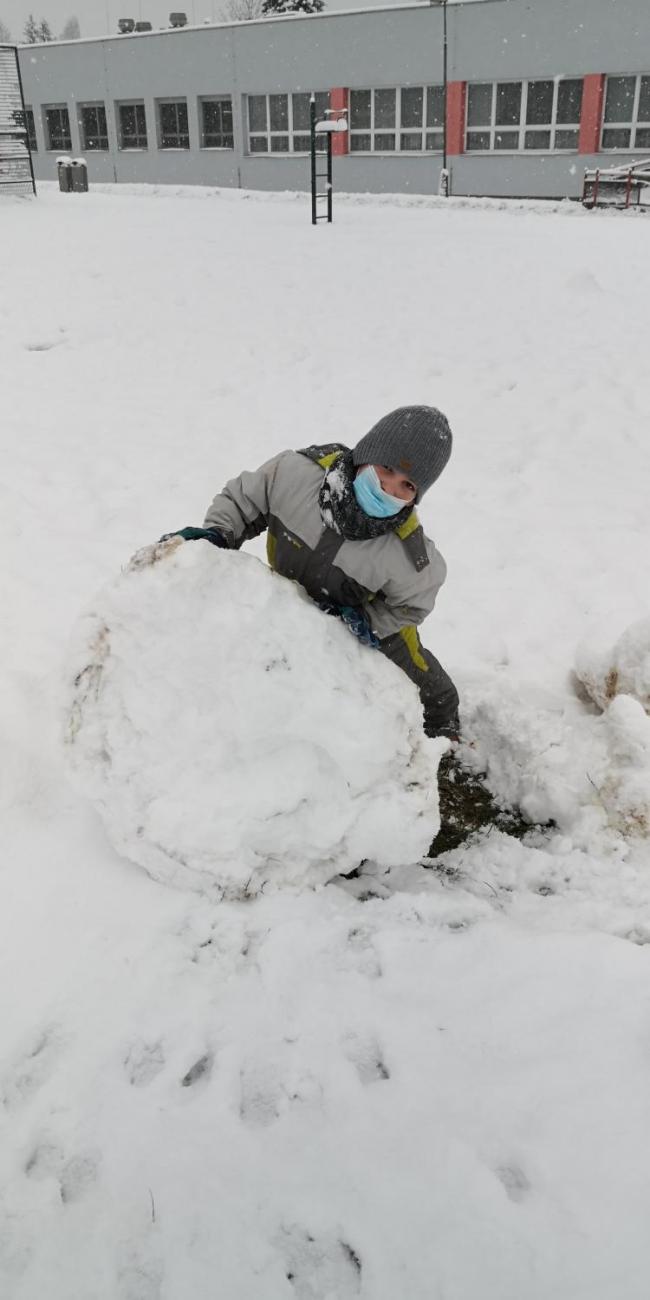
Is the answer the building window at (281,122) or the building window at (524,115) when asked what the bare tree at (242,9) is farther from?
the building window at (524,115)

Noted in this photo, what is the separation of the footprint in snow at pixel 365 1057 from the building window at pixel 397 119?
25.6m

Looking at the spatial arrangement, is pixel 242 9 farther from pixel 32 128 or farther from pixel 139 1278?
pixel 139 1278

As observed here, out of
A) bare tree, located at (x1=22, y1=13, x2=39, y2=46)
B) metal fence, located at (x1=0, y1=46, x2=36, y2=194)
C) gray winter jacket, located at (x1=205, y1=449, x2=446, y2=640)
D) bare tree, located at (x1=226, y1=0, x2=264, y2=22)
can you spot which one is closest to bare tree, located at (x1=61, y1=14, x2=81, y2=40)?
bare tree, located at (x1=22, y1=13, x2=39, y2=46)

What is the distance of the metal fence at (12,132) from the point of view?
15.5 metres

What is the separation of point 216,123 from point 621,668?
92.2 feet

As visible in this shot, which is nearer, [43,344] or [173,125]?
[43,344]

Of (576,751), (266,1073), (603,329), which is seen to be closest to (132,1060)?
(266,1073)

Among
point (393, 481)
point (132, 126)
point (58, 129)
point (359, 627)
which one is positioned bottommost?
point (359, 627)

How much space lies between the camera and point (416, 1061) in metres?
2.23

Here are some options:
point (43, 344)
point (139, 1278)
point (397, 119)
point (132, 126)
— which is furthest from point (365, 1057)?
point (132, 126)

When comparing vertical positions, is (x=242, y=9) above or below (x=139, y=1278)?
above

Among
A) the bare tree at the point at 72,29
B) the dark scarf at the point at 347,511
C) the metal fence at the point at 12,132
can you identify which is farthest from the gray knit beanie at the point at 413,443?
the bare tree at the point at 72,29

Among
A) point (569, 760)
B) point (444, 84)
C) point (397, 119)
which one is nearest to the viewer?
point (569, 760)

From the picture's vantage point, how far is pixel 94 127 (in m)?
28.3
